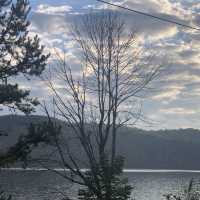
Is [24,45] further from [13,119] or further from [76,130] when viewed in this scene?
[76,130]

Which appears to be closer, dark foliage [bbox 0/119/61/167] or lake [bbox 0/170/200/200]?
dark foliage [bbox 0/119/61/167]

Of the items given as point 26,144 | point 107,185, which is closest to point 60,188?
point 26,144

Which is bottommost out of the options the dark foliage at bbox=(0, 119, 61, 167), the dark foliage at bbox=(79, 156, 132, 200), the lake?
the lake

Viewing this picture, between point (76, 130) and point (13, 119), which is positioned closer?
point (76, 130)

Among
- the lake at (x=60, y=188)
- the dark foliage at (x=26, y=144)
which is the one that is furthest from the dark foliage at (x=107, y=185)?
the dark foliage at (x=26, y=144)

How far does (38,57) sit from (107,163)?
9.42 metres

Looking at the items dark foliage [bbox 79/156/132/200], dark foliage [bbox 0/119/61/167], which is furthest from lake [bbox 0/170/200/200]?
dark foliage [bbox 0/119/61/167]

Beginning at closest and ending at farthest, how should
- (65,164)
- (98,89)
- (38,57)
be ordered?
(65,164)
(98,89)
(38,57)

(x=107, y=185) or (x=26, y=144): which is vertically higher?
(x=26, y=144)

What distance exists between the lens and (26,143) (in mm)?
21516

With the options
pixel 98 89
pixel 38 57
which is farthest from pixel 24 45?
pixel 98 89

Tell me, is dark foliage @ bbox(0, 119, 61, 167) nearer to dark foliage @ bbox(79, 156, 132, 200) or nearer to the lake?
the lake

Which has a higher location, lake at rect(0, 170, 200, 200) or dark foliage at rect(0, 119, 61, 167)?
dark foliage at rect(0, 119, 61, 167)

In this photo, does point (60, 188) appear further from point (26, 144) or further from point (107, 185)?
point (107, 185)
